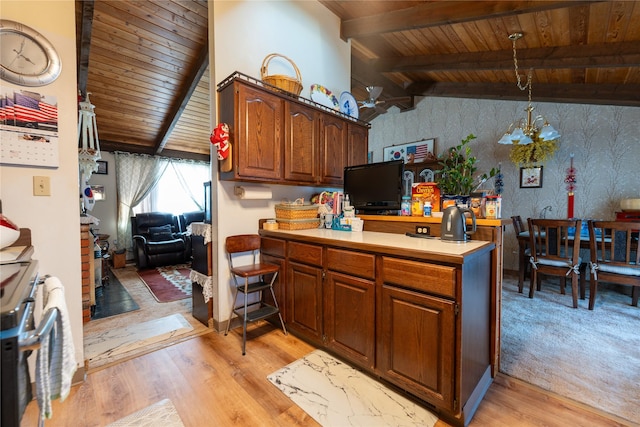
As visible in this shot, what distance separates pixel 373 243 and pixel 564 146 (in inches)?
175

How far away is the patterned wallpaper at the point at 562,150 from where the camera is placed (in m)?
3.75

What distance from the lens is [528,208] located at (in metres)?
4.52

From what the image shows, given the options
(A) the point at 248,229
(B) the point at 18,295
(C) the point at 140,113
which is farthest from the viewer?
(C) the point at 140,113

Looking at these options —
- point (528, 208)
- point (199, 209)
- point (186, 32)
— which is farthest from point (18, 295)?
point (199, 209)

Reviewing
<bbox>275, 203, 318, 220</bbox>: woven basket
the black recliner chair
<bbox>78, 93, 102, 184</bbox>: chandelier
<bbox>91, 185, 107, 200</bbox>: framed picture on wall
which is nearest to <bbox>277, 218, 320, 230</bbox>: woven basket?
<bbox>275, 203, 318, 220</bbox>: woven basket

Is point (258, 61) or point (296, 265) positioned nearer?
point (296, 265)

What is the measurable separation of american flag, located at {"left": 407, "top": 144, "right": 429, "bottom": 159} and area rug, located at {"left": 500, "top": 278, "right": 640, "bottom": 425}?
3378 millimetres

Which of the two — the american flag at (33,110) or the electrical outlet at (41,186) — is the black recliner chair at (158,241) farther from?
the american flag at (33,110)

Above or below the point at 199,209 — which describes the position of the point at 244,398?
below

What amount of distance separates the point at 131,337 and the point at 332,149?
2.55 metres

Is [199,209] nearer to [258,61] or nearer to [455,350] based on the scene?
[258,61]

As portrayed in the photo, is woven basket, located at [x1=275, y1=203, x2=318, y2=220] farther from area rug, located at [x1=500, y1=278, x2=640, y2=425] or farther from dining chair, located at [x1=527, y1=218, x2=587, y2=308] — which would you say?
dining chair, located at [x1=527, y1=218, x2=587, y2=308]

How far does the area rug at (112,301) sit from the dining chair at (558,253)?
4718 millimetres

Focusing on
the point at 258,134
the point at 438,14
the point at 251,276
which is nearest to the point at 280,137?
the point at 258,134
